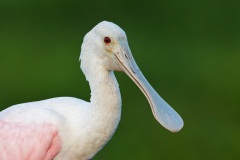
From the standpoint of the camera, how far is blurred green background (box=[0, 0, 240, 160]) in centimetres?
945

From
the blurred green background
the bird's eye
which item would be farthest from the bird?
the blurred green background

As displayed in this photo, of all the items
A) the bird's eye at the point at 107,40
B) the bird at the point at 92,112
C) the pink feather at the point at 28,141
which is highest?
the bird's eye at the point at 107,40

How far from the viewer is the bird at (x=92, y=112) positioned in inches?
229

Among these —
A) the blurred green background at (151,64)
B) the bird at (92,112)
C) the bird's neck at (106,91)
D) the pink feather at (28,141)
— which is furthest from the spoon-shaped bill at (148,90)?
the blurred green background at (151,64)

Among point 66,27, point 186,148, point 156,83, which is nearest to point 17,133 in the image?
point 186,148

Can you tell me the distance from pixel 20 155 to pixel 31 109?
1.02 feet

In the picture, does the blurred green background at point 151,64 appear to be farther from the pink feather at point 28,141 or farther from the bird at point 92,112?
the bird at point 92,112

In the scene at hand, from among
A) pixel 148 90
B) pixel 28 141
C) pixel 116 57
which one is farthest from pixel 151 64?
pixel 116 57

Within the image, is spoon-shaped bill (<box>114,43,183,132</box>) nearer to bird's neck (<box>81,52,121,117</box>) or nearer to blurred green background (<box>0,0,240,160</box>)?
bird's neck (<box>81,52,121,117</box>)

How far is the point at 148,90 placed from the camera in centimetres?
590

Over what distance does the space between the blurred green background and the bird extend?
270 centimetres

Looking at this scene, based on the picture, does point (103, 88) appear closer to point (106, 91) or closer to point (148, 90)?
point (106, 91)

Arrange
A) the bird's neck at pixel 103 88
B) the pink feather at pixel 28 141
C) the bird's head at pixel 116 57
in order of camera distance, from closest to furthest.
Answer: the bird's head at pixel 116 57 < the bird's neck at pixel 103 88 < the pink feather at pixel 28 141

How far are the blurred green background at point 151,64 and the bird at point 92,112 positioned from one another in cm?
270
